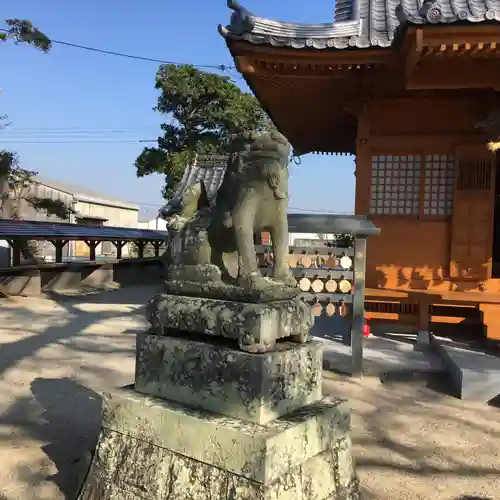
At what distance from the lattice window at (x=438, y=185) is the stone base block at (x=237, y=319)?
5.69m

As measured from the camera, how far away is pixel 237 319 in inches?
104

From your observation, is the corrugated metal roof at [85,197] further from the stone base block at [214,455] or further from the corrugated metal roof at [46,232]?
the stone base block at [214,455]

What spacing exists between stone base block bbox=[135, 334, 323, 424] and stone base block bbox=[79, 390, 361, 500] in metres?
0.07

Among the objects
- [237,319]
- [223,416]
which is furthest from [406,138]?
[223,416]

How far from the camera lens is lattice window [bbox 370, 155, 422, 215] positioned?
7973mm

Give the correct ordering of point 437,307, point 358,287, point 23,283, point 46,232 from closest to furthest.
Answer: point 358,287 < point 437,307 < point 23,283 < point 46,232

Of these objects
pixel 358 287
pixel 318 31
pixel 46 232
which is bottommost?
pixel 358 287

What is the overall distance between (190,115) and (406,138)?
58.4ft

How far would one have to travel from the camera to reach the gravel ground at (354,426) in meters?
3.30

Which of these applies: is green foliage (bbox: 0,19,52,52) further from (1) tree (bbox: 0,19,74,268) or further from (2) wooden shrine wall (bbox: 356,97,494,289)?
(2) wooden shrine wall (bbox: 356,97,494,289)

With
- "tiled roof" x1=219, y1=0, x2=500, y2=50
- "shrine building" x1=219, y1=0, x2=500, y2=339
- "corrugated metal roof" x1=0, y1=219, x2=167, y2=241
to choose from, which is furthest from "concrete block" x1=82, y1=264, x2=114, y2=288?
"tiled roof" x1=219, y1=0, x2=500, y2=50

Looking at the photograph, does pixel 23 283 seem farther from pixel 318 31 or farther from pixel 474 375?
pixel 474 375

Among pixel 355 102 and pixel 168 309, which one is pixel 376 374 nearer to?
pixel 168 309

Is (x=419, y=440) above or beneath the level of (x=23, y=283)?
beneath
